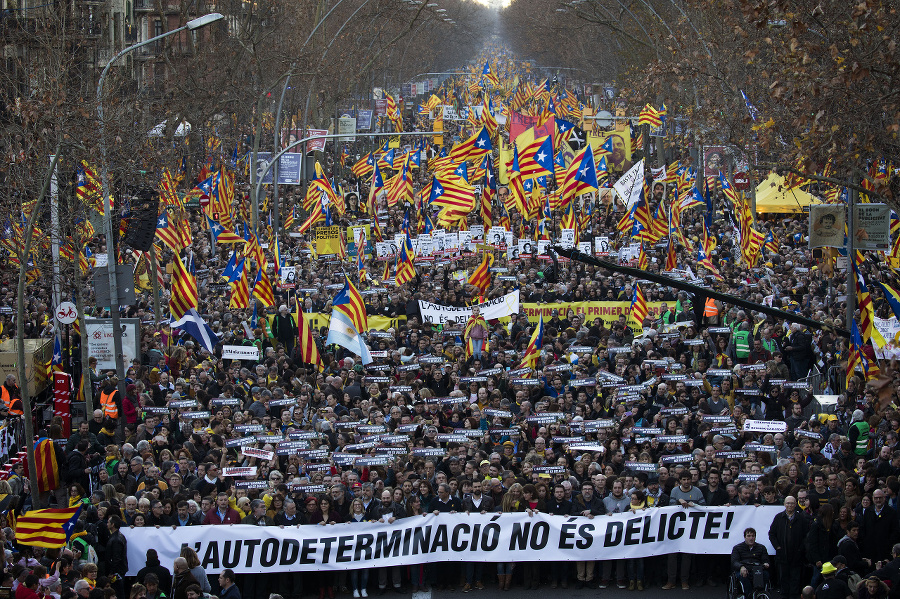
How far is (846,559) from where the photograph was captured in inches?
467

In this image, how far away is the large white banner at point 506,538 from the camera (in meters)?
12.9

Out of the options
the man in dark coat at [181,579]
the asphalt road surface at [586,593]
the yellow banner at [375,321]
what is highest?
the yellow banner at [375,321]

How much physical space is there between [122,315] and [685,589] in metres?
14.9

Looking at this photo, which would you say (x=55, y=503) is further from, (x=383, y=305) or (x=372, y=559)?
(x=383, y=305)

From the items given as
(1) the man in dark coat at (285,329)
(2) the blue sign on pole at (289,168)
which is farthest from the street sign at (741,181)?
(1) the man in dark coat at (285,329)

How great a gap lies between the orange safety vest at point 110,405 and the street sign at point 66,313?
296cm

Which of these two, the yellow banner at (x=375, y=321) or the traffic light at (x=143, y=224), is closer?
the traffic light at (x=143, y=224)

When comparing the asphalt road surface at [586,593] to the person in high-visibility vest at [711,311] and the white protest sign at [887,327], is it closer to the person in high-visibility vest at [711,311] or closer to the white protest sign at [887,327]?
the white protest sign at [887,327]

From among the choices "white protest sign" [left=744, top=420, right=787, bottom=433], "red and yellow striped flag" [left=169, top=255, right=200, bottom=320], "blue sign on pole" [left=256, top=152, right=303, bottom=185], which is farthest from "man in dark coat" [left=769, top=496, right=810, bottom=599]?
"blue sign on pole" [left=256, top=152, right=303, bottom=185]

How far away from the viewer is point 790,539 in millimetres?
12398

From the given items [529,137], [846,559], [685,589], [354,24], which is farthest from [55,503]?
[354,24]

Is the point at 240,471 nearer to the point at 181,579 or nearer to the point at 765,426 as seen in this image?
the point at 181,579

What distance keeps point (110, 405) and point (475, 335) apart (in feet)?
21.0

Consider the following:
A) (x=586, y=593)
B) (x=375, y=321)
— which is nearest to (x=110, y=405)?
(x=375, y=321)
